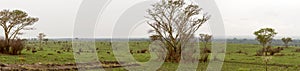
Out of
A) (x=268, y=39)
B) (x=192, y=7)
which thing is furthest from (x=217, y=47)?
(x=268, y=39)

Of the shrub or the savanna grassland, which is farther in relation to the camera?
the shrub

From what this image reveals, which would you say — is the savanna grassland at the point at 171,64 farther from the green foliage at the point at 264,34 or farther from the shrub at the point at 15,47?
the green foliage at the point at 264,34

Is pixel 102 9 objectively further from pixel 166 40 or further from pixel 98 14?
pixel 166 40

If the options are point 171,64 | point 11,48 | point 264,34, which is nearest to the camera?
point 171,64

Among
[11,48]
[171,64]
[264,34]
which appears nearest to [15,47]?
[11,48]

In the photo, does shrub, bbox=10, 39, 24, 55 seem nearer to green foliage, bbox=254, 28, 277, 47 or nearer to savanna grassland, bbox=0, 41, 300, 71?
savanna grassland, bbox=0, 41, 300, 71

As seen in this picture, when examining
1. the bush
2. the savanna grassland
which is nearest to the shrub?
the bush

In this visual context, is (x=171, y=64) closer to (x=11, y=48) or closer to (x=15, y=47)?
(x=15, y=47)

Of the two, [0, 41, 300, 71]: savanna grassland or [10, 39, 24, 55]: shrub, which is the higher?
[10, 39, 24, 55]: shrub

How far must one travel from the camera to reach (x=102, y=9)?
21641 mm

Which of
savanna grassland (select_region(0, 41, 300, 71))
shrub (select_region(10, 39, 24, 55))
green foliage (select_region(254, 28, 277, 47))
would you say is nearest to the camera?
savanna grassland (select_region(0, 41, 300, 71))

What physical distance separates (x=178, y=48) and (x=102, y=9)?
55.6 feet

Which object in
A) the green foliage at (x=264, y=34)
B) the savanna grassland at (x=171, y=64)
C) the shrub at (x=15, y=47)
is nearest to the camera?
the savanna grassland at (x=171, y=64)

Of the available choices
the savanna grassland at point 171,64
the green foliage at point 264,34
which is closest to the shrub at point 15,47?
the savanna grassland at point 171,64
